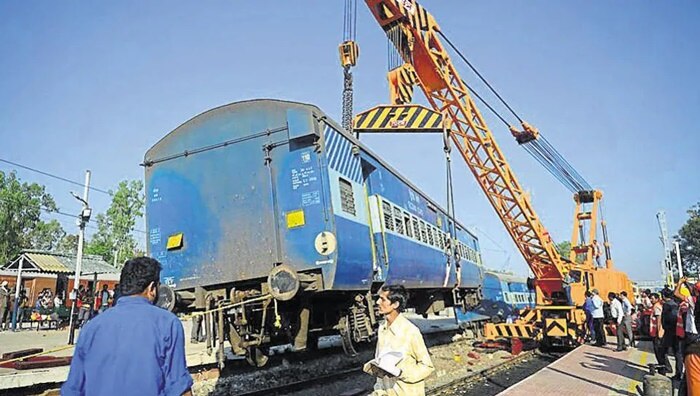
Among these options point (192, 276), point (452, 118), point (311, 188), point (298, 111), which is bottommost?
point (192, 276)

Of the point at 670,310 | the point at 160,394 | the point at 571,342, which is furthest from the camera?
the point at 571,342

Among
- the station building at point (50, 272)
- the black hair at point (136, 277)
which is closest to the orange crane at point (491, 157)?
the black hair at point (136, 277)

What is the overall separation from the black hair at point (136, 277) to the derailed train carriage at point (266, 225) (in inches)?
114

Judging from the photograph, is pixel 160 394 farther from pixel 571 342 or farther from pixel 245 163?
pixel 571 342

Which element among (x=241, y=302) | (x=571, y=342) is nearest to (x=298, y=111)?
(x=241, y=302)

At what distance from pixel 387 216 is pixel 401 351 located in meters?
4.61

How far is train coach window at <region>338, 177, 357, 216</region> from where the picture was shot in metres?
6.35

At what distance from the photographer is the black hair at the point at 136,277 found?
254 centimetres

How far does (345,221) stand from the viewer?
20.5ft

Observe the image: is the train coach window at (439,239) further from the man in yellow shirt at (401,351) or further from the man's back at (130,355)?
the man's back at (130,355)

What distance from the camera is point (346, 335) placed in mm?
6828

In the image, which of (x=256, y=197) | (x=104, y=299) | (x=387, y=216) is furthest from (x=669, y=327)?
(x=104, y=299)

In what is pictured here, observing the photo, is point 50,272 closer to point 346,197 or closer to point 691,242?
point 346,197

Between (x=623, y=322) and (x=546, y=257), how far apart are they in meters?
3.20
